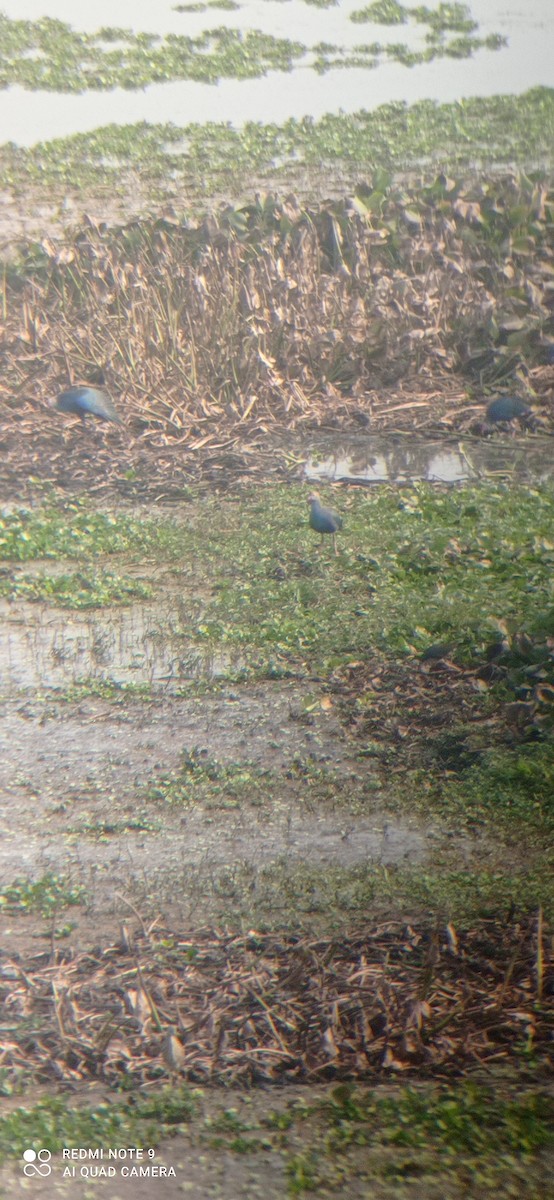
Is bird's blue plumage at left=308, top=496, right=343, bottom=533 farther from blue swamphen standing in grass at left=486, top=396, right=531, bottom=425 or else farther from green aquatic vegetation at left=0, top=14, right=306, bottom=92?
green aquatic vegetation at left=0, top=14, right=306, bottom=92

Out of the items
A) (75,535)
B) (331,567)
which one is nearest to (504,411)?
(331,567)

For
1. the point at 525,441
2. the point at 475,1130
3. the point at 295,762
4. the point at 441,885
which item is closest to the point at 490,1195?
the point at 475,1130

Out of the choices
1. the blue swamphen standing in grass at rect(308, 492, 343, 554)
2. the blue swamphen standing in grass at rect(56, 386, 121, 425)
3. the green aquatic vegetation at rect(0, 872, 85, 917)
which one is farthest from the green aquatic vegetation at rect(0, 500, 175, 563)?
the green aquatic vegetation at rect(0, 872, 85, 917)

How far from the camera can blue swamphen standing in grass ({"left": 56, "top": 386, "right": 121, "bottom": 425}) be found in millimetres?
6488

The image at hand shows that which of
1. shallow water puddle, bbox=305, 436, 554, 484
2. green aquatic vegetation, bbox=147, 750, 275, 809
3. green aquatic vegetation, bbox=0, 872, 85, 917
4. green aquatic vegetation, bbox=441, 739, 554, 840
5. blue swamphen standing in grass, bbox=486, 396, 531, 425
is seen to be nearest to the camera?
green aquatic vegetation, bbox=0, 872, 85, 917

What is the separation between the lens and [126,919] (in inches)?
122

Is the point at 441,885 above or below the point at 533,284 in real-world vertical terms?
below

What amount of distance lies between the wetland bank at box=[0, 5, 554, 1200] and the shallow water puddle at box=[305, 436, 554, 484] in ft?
0.07

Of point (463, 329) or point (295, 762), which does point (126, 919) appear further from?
point (463, 329)

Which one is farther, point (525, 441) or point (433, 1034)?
point (525, 441)

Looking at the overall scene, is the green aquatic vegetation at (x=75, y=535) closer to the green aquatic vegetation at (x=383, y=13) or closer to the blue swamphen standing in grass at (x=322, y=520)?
the blue swamphen standing in grass at (x=322, y=520)

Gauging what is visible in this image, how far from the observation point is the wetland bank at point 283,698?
248 cm

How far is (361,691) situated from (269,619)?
0.60m

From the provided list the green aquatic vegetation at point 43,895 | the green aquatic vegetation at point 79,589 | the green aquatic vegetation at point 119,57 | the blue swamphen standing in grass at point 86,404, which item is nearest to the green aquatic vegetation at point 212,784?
the green aquatic vegetation at point 43,895
